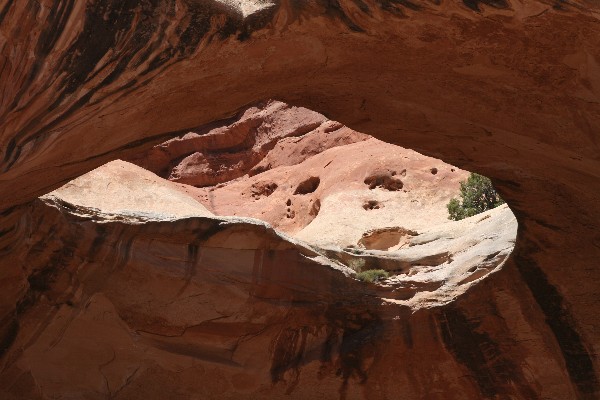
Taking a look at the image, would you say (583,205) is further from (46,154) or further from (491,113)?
(46,154)

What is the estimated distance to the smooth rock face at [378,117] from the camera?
7.09 m

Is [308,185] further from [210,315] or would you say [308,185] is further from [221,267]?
[210,315]

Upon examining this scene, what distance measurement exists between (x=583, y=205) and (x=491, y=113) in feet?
5.86

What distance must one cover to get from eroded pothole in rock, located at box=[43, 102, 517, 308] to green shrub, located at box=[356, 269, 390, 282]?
12cm

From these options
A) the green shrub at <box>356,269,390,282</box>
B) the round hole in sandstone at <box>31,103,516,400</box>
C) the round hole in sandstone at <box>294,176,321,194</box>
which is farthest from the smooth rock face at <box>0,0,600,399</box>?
the round hole in sandstone at <box>294,176,321,194</box>

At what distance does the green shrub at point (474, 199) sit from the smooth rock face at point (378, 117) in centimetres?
892

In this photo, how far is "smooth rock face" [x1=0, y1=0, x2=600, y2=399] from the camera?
23.2 feet

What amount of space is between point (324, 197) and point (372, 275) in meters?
10.7

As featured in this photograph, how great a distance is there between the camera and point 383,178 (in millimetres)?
22188

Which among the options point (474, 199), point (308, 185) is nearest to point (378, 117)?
point (474, 199)

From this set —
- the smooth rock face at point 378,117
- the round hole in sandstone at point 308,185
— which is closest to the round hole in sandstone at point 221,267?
the smooth rock face at point 378,117

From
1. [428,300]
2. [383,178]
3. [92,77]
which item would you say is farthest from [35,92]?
[383,178]

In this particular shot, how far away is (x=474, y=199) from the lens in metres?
19.6

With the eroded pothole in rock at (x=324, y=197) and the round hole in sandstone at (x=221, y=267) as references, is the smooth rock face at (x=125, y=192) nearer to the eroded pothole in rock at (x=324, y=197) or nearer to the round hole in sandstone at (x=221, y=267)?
the eroded pothole in rock at (x=324, y=197)
